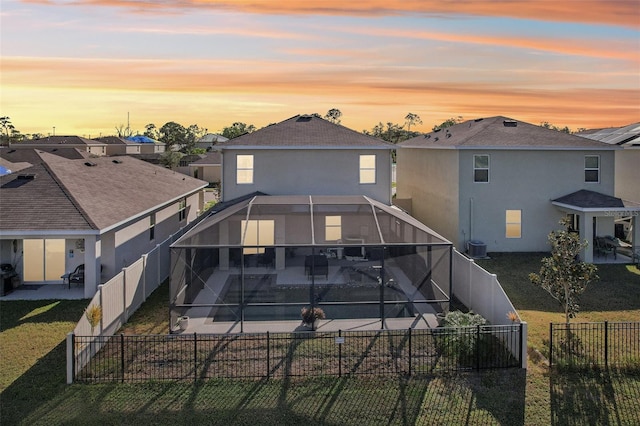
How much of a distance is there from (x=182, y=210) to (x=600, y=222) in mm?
21897

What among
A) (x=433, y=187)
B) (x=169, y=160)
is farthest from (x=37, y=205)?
(x=169, y=160)

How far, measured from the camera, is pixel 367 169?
2306cm

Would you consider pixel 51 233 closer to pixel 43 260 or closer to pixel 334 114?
pixel 43 260

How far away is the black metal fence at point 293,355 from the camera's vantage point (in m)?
11.2

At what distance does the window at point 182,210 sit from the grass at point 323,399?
1539 centimetres

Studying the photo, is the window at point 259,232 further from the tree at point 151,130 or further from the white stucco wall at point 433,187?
the tree at point 151,130

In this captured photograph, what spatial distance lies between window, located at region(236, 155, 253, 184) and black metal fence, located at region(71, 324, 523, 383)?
10899mm

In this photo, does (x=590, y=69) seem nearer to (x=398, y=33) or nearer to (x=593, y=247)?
(x=593, y=247)

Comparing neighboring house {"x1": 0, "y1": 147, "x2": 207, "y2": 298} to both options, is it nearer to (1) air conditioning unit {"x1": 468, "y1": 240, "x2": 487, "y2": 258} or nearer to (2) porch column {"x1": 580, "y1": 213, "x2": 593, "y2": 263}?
(1) air conditioning unit {"x1": 468, "y1": 240, "x2": 487, "y2": 258}

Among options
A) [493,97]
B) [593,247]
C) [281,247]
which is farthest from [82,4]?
[493,97]

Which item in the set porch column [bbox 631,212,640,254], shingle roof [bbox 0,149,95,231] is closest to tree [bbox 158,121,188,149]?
shingle roof [bbox 0,149,95,231]

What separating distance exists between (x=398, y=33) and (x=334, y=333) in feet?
39.1

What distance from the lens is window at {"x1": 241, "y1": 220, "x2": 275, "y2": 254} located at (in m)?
15.9

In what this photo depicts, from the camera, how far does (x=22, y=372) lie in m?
11.1
